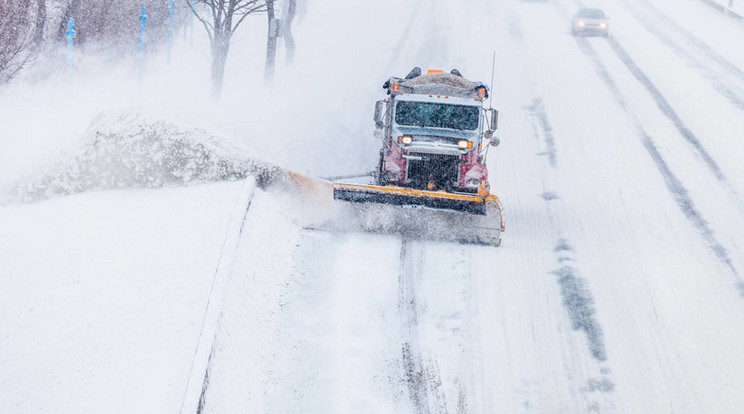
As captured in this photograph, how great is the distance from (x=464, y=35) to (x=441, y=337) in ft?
74.1

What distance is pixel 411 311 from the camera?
10.4 m

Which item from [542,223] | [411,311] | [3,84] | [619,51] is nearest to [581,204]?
[542,223]

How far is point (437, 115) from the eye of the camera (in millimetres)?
13547

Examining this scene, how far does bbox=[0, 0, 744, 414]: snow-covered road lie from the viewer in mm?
8711

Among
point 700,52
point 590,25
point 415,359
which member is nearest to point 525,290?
point 415,359

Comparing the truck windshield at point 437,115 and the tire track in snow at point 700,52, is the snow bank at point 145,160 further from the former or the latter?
the tire track in snow at point 700,52

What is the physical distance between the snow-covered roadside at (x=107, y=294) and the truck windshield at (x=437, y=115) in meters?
3.18

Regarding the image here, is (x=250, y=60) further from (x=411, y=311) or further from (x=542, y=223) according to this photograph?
(x=411, y=311)

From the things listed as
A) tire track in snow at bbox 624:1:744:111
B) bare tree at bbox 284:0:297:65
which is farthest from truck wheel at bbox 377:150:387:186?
bare tree at bbox 284:0:297:65

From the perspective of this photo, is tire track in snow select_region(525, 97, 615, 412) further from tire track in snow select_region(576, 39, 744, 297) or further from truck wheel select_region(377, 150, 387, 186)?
truck wheel select_region(377, 150, 387, 186)

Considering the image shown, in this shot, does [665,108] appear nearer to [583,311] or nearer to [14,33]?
[583,311]

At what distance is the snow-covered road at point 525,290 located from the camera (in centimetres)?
871

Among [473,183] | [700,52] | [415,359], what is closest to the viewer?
[415,359]

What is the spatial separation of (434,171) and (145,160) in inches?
193
